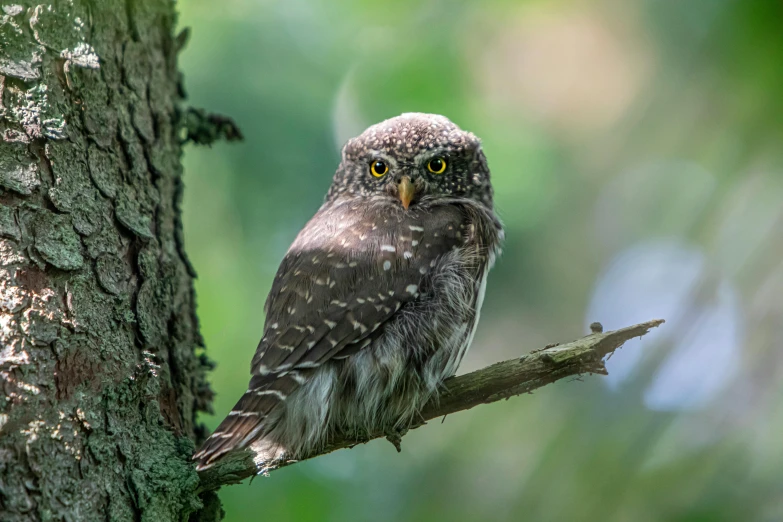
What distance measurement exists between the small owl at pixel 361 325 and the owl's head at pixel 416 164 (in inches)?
6.5

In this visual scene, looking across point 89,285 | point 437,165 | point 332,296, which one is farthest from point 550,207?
point 89,285

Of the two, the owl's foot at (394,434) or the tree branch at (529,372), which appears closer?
the tree branch at (529,372)

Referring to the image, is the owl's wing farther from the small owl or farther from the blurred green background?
the blurred green background

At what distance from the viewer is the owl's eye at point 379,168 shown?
369cm

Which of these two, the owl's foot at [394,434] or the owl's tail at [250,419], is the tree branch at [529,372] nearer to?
the owl's tail at [250,419]

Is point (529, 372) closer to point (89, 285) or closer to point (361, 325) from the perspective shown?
point (361, 325)

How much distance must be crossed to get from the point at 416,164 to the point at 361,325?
47.6 inches

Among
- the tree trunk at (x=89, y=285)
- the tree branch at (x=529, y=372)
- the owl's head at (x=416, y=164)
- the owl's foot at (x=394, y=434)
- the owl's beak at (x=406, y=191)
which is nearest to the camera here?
the tree trunk at (x=89, y=285)

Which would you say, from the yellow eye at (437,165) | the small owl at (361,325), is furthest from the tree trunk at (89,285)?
the yellow eye at (437,165)

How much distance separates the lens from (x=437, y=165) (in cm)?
366

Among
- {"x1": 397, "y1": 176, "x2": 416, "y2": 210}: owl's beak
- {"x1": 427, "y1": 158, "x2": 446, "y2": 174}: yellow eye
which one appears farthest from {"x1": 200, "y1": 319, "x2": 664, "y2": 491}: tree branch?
{"x1": 427, "y1": 158, "x2": 446, "y2": 174}: yellow eye

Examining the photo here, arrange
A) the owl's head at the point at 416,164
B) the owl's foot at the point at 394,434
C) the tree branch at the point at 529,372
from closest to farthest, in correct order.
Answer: the tree branch at the point at 529,372
the owl's foot at the point at 394,434
the owl's head at the point at 416,164

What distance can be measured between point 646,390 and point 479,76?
10.1ft

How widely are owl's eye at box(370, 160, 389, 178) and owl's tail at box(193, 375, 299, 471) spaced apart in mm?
1485
